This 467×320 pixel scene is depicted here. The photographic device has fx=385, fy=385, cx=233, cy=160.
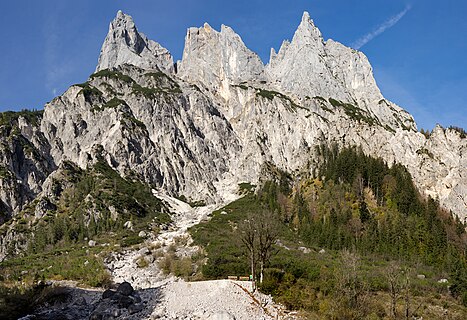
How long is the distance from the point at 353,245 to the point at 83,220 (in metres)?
81.7

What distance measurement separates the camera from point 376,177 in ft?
332

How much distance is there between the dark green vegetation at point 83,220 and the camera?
7575cm

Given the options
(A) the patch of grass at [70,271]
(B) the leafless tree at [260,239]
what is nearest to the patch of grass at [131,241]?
(A) the patch of grass at [70,271]

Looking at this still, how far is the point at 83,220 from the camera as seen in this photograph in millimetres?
118938

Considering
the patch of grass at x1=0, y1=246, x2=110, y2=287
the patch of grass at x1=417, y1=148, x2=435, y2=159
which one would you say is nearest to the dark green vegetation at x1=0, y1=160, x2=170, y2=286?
the patch of grass at x1=0, y1=246, x2=110, y2=287

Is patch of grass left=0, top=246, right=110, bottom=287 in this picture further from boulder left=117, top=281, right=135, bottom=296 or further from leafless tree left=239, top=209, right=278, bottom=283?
leafless tree left=239, top=209, right=278, bottom=283

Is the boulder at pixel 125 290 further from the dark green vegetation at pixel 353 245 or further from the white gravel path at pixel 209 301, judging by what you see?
the dark green vegetation at pixel 353 245

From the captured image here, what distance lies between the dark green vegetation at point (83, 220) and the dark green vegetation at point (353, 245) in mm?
22402

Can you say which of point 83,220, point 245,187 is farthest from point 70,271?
point 245,187

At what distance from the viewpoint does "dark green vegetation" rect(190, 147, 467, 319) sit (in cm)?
3984

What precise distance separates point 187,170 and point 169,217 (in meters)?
62.7

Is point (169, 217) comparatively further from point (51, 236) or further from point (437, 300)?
point (437, 300)

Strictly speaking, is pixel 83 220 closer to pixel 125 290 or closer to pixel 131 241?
pixel 131 241

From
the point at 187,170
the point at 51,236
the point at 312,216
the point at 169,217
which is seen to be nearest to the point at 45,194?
the point at 51,236
